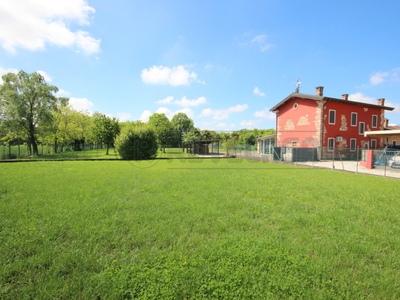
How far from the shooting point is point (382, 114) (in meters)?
27.0

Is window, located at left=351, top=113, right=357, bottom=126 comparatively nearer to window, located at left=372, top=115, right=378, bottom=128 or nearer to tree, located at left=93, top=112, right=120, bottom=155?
window, located at left=372, top=115, right=378, bottom=128

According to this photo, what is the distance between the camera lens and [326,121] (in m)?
23.1

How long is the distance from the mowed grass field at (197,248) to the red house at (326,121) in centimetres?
1969

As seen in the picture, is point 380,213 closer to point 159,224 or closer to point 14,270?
point 159,224

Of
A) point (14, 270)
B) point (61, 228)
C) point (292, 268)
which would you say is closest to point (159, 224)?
point (61, 228)

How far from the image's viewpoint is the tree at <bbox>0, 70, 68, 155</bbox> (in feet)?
86.4

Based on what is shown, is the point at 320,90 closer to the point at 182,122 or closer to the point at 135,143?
the point at 135,143

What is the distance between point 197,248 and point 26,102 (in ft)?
119

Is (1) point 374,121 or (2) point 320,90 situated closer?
(2) point 320,90

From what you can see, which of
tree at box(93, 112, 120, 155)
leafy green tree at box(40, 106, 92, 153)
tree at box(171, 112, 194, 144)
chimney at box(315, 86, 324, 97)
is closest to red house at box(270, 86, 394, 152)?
chimney at box(315, 86, 324, 97)

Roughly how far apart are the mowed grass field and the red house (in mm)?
19690

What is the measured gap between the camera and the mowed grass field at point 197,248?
2.33 meters

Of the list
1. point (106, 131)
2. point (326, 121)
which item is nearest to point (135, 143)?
point (106, 131)

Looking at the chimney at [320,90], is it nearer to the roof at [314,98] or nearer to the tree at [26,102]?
the roof at [314,98]
